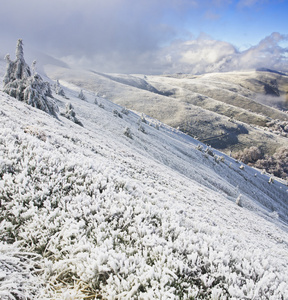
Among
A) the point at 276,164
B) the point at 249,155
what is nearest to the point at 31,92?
the point at 249,155

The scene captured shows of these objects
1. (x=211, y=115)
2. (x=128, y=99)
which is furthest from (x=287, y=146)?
(x=128, y=99)

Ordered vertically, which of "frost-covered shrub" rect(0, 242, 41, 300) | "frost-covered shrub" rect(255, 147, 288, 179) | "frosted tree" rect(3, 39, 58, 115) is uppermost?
"frost-covered shrub" rect(255, 147, 288, 179)

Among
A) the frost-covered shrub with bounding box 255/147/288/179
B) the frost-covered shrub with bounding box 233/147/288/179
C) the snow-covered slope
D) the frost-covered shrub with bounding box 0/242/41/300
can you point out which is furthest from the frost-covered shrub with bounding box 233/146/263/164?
the frost-covered shrub with bounding box 0/242/41/300

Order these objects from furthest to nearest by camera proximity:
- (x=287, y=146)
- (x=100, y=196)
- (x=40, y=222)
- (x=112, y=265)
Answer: (x=287, y=146) → (x=100, y=196) → (x=40, y=222) → (x=112, y=265)

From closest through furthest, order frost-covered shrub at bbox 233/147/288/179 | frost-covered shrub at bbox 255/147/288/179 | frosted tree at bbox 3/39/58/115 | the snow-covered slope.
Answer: the snow-covered slope
frosted tree at bbox 3/39/58/115
frost-covered shrub at bbox 255/147/288/179
frost-covered shrub at bbox 233/147/288/179

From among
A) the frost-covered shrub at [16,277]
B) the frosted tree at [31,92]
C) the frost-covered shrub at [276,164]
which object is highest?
the frost-covered shrub at [276,164]

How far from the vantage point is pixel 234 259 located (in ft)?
13.6

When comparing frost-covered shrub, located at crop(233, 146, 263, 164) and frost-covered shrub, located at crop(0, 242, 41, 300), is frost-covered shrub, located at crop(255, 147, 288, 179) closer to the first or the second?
frost-covered shrub, located at crop(233, 146, 263, 164)

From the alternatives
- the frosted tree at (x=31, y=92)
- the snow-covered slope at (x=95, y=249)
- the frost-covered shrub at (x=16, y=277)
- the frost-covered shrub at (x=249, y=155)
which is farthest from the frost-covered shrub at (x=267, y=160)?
the frost-covered shrub at (x=16, y=277)

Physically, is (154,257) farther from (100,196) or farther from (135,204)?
(100,196)

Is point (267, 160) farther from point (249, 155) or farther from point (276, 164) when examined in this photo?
point (249, 155)

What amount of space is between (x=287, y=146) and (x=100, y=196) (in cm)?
13019

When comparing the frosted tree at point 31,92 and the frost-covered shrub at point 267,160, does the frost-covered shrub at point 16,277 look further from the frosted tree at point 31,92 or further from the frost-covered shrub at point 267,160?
→ the frost-covered shrub at point 267,160

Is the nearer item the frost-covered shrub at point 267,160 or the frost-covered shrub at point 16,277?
the frost-covered shrub at point 16,277
